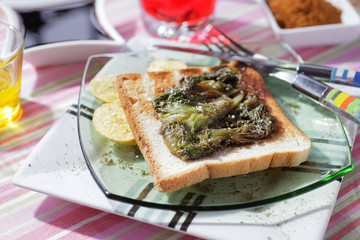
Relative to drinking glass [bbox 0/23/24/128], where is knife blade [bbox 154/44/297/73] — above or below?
above

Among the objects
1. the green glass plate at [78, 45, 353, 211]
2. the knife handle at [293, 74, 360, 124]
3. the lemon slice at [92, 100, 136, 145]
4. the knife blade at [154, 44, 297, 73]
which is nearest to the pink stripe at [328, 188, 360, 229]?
the green glass plate at [78, 45, 353, 211]

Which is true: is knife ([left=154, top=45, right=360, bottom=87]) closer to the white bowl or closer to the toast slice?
the toast slice

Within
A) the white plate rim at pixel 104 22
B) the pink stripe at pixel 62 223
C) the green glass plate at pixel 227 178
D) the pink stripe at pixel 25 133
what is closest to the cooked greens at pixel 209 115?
the green glass plate at pixel 227 178

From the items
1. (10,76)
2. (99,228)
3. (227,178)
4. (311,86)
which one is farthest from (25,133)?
(311,86)

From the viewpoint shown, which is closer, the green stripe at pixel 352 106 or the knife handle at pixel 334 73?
the green stripe at pixel 352 106

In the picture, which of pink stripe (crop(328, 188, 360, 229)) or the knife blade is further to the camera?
the knife blade

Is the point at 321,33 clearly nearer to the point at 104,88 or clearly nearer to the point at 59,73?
the point at 104,88

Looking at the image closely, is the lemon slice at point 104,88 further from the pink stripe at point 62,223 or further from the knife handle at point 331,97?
the knife handle at point 331,97
